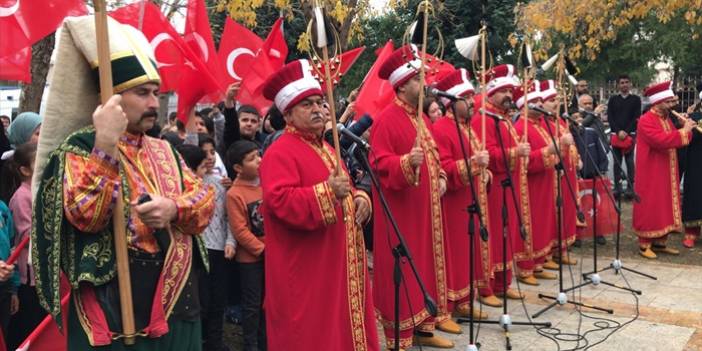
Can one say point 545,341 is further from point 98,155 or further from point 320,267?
point 98,155

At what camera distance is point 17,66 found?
4910 millimetres

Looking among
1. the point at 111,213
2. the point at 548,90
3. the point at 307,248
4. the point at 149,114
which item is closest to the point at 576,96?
the point at 548,90

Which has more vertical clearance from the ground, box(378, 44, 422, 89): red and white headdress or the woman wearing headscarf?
box(378, 44, 422, 89): red and white headdress

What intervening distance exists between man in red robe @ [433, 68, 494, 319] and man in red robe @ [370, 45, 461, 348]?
347 mm

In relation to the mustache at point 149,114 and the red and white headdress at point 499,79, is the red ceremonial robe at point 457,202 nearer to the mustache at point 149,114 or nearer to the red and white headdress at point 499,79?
the red and white headdress at point 499,79

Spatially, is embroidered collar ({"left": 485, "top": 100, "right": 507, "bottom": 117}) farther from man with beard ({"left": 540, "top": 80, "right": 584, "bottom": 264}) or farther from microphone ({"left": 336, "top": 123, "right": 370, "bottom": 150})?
microphone ({"left": 336, "top": 123, "right": 370, "bottom": 150})

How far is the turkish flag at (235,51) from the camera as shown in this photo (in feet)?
23.7

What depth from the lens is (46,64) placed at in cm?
776

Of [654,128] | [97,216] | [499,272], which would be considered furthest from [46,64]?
[654,128]

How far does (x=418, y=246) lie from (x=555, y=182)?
3332 millimetres

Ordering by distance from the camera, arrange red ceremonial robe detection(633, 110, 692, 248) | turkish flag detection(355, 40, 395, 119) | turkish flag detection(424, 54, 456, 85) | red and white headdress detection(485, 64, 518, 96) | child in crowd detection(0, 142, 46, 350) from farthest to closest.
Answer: red ceremonial robe detection(633, 110, 692, 248) < red and white headdress detection(485, 64, 518, 96) < turkish flag detection(355, 40, 395, 119) < turkish flag detection(424, 54, 456, 85) < child in crowd detection(0, 142, 46, 350)

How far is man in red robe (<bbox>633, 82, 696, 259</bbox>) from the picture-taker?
8.86 metres

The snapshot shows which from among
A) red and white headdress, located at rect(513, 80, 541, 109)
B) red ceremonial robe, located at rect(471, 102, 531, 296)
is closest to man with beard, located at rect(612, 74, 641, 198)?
red and white headdress, located at rect(513, 80, 541, 109)

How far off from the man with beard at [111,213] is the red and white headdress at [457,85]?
3.85 metres
